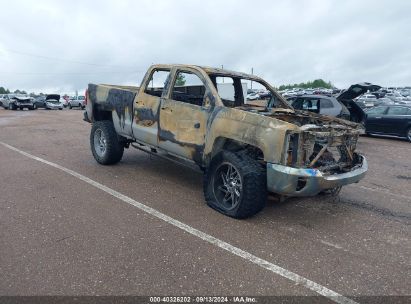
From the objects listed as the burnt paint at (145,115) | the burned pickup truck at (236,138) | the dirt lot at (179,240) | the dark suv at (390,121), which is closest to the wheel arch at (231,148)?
the burned pickup truck at (236,138)

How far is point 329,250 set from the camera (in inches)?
150

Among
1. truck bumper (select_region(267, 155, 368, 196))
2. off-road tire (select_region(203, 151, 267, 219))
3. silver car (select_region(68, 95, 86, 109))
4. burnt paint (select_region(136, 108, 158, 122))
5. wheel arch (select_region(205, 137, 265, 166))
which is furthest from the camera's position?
silver car (select_region(68, 95, 86, 109))

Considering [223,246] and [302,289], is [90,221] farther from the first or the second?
[302,289]

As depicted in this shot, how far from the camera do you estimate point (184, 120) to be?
17.1ft

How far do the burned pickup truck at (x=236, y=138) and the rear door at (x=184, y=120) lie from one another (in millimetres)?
14

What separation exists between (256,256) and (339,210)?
78.4 inches

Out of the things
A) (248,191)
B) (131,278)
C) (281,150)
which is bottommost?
(131,278)

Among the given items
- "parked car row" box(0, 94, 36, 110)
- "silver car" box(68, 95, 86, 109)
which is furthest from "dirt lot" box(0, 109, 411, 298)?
"silver car" box(68, 95, 86, 109)

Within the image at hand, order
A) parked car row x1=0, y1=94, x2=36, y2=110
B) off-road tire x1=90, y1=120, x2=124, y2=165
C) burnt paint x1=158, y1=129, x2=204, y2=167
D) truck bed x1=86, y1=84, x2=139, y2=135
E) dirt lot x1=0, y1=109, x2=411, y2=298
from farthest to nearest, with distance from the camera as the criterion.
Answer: parked car row x1=0, y1=94, x2=36, y2=110
off-road tire x1=90, y1=120, x2=124, y2=165
truck bed x1=86, y1=84, x2=139, y2=135
burnt paint x1=158, y1=129, x2=204, y2=167
dirt lot x1=0, y1=109, x2=411, y2=298

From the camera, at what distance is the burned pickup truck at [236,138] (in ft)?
13.6

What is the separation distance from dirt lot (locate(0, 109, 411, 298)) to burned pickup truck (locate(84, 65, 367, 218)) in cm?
49

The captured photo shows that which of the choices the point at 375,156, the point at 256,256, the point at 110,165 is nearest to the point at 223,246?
the point at 256,256

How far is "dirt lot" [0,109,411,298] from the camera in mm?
3092

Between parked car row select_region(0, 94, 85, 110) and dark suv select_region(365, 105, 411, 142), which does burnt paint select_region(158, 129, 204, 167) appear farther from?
parked car row select_region(0, 94, 85, 110)
